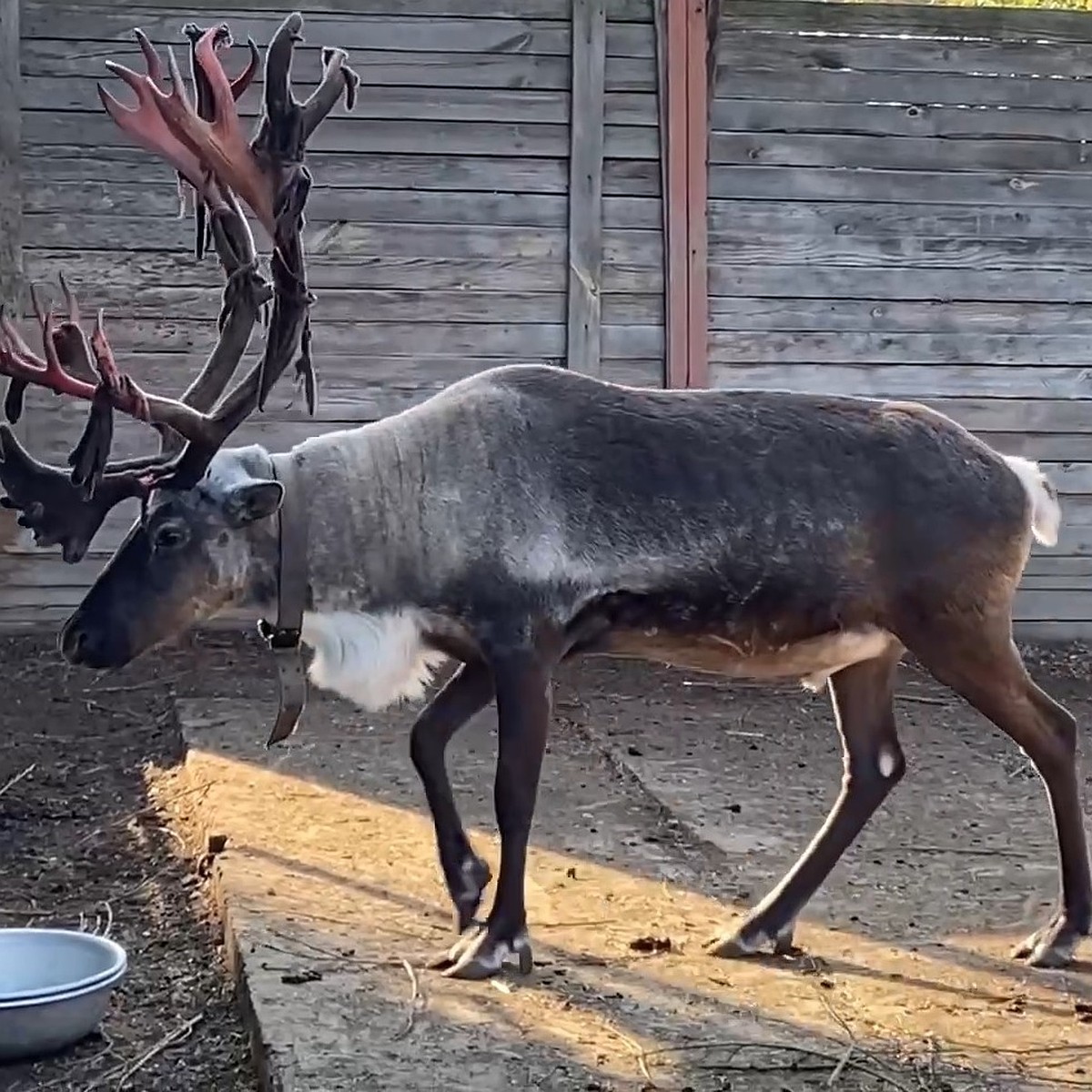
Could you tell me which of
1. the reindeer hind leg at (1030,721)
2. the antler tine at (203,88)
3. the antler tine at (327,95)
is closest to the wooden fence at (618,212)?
the antler tine at (203,88)

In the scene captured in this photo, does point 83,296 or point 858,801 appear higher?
point 83,296

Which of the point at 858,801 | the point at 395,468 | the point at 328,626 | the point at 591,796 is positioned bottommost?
the point at 591,796

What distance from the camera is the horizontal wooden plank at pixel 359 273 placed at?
6.25m

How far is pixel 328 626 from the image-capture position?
361 cm

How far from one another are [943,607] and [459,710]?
1.03 metres

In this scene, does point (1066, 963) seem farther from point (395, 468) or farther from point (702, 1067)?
point (395, 468)

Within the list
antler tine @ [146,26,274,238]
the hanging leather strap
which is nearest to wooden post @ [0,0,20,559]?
antler tine @ [146,26,274,238]

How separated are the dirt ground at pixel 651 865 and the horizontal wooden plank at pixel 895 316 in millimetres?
1375

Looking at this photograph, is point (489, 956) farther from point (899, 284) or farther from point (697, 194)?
point (899, 284)

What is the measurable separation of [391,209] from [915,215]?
198 centimetres

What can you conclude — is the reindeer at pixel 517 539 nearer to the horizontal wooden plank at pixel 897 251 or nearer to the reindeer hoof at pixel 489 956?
the reindeer hoof at pixel 489 956

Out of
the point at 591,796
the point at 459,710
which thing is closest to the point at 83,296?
the point at 591,796

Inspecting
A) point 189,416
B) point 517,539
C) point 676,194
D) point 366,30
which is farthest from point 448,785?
point 366,30

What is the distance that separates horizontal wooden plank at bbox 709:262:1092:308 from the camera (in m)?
6.66
